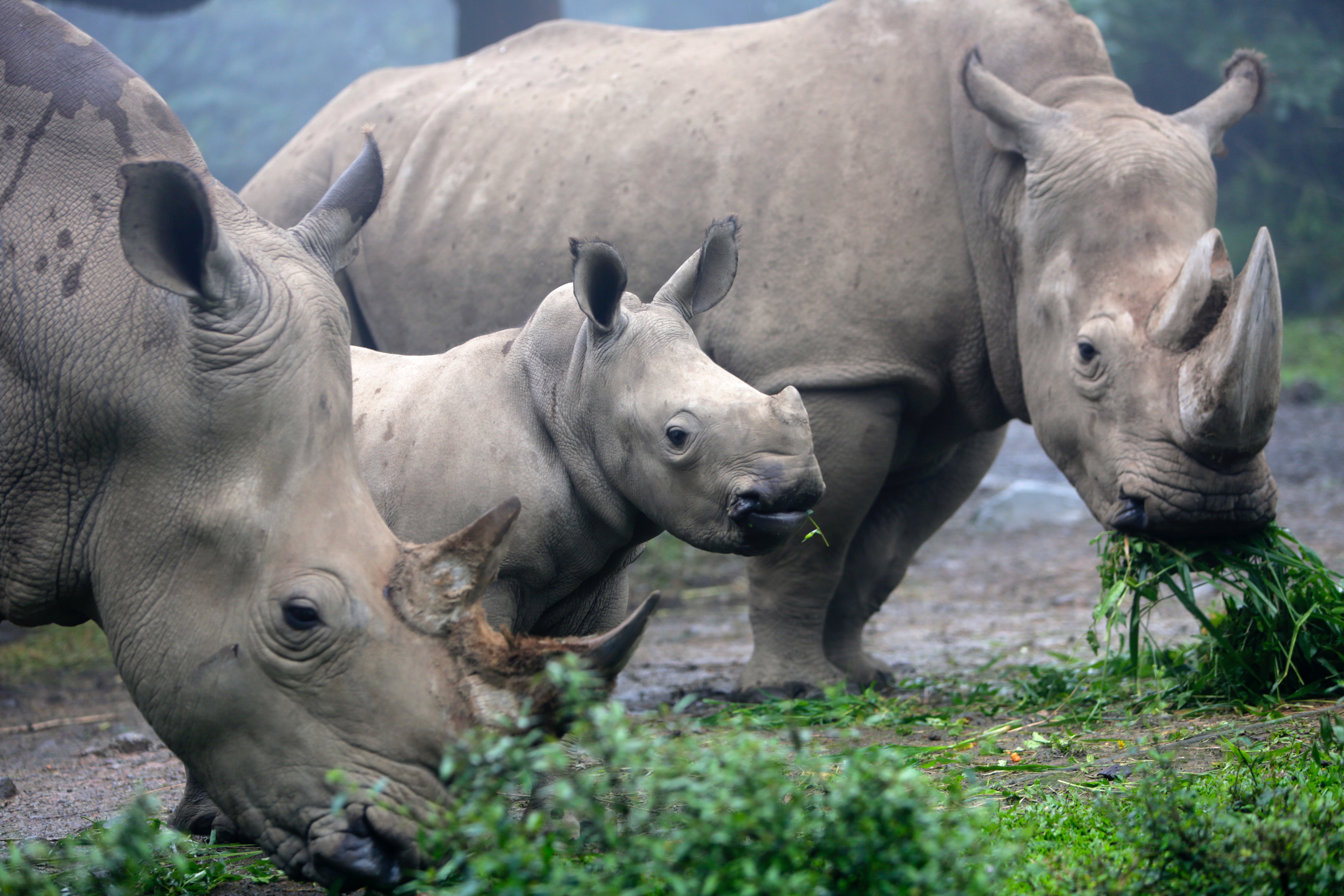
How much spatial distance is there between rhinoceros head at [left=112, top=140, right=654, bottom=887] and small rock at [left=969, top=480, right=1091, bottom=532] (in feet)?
30.0

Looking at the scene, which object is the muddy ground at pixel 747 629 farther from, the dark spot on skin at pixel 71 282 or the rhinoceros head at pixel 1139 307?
the rhinoceros head at pixel 1139 307

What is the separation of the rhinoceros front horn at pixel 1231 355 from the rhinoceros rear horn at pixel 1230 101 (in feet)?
3.90

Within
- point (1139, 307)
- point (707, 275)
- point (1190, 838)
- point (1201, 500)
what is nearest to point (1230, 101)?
point (1139, 307)

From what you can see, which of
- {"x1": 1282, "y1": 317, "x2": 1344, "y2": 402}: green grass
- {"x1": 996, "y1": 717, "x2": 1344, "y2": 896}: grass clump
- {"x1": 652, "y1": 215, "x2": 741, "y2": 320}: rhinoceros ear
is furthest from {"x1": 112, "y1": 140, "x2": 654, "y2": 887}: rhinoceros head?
{"x1": 1282, "y1": 317, "x2": 1344, "y2": 402}: green grass

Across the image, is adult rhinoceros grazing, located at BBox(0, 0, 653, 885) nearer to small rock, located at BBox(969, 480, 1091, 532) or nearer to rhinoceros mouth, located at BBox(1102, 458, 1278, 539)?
rhinoceros mouth, located at BBox(1102, 458, 1278, 539)

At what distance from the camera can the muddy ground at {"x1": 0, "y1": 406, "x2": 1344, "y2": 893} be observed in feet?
15.6

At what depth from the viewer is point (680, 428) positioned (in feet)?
11.9

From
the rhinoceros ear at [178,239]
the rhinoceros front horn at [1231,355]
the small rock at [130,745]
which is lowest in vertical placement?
the small rock at [130,745]

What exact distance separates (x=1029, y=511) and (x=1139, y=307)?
7.08 meters

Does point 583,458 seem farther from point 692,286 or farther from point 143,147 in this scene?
point 143,147

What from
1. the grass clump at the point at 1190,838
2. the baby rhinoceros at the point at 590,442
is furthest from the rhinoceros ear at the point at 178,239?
the grass clump at the point at 1190,838

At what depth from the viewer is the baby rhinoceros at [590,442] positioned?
3.56 meters

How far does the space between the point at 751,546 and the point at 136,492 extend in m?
1.62

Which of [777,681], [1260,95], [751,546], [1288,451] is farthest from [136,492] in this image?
[1288,451]
